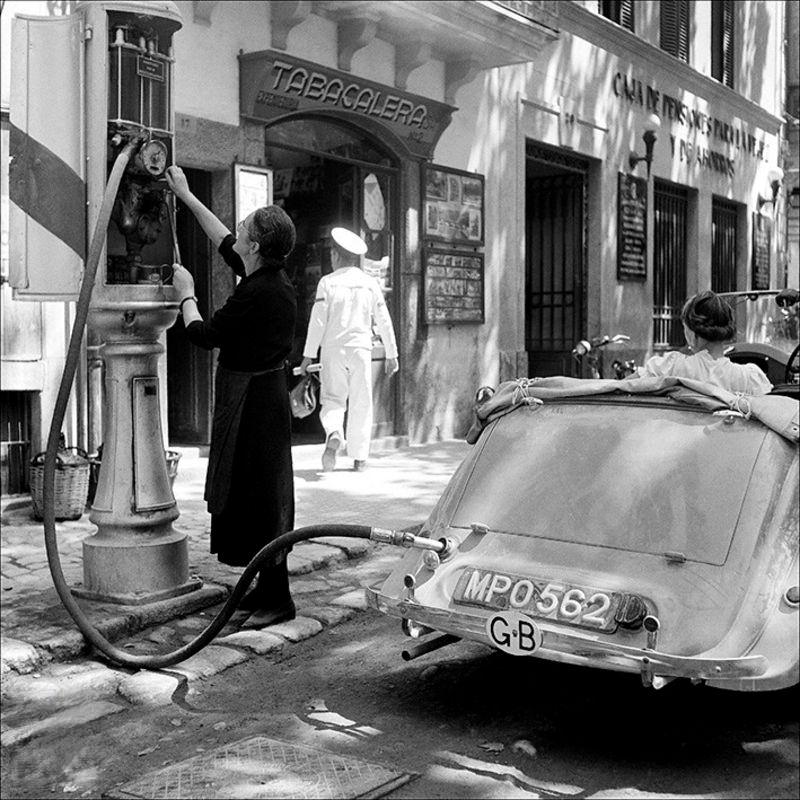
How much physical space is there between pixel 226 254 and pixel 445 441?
25.1 feet

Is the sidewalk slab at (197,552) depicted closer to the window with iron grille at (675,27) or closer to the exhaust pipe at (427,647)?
the exhaust pipe at (427,647)

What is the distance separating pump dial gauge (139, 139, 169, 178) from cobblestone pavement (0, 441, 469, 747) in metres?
2.07

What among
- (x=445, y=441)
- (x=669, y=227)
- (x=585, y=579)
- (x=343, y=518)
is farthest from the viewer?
(x=669, y=227)

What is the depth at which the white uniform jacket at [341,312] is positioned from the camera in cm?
998

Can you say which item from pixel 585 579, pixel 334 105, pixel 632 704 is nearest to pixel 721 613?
pixel 585 579

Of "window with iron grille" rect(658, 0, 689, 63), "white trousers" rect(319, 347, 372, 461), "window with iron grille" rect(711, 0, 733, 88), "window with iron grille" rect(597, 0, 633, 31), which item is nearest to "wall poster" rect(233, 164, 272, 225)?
"white trousers" rect(319, 347, 372, 461)

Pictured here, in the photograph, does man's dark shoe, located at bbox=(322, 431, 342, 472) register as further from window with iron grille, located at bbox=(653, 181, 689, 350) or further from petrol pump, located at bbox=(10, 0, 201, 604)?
window with iron grille, located at bbox=(653, 181, 689, 350)

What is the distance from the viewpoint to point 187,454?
1000cm

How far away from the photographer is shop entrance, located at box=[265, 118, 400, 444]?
11477 mm

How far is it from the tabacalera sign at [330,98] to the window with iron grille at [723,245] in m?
9.69

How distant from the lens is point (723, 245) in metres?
21.5

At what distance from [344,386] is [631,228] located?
8.40m

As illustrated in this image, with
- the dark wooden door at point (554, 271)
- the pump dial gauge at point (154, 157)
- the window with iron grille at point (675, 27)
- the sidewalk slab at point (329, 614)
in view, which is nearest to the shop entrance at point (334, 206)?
the dark wooden door at point (554, 271)

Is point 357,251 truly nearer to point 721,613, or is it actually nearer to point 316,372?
point 316,372
